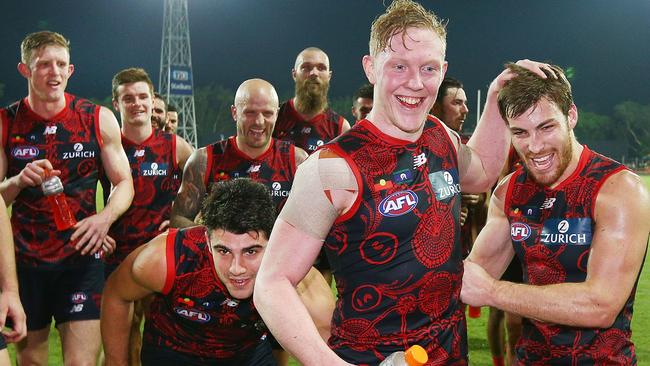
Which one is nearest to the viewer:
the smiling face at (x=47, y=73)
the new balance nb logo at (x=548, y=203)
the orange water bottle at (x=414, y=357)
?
the orange water bottle at (x=414, y=357)

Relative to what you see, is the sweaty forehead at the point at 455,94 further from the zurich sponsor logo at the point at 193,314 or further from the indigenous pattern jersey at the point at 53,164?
the zurich sponsor logo at the point at 193,314

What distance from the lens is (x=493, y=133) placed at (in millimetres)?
3264

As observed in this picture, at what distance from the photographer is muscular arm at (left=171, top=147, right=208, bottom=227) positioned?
231 inches

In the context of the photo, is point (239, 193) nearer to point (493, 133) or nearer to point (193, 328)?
point (193, 328)

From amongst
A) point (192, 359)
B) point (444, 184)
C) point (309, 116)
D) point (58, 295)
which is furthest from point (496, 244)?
point (309, 116)

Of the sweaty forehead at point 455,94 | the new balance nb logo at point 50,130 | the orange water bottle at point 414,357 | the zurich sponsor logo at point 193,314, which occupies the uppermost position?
the sweaty forehead at point 455,94

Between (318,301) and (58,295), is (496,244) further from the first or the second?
(58,295)

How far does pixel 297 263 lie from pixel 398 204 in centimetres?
41

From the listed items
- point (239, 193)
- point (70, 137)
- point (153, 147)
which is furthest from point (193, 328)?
point (153, 147)

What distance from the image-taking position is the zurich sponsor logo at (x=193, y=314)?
4172 mm

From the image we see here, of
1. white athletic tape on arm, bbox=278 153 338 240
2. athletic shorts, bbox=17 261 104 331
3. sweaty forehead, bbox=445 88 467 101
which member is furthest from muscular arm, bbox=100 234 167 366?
sweaty forehead, bbox=445 88 467 101

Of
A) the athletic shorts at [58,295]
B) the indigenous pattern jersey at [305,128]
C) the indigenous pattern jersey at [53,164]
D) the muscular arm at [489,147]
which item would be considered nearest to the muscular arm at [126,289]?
the athletic shorts at [58,295]

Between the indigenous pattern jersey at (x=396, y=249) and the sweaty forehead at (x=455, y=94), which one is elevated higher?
the sweaty forehead at (x=455, y=94)

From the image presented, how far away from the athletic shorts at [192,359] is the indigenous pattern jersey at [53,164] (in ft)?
3.91
